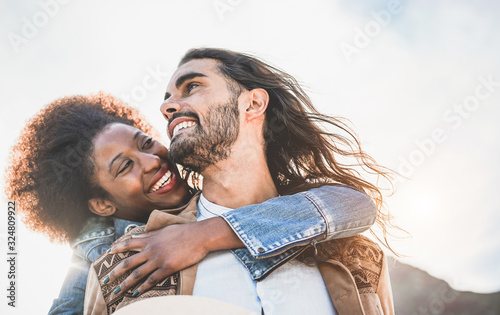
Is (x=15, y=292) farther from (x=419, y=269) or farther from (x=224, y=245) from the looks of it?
(x=419, y=269)

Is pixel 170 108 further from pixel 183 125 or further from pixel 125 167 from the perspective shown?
pixel 125 167

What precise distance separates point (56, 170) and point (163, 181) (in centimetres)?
92

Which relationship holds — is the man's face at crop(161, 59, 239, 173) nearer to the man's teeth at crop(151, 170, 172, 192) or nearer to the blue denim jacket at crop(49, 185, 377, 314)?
the man's teeth at crop(151, 170, 172, 192)

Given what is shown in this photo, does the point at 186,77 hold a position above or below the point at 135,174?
above

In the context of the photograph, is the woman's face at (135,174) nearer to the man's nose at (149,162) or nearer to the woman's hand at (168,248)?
the man's nose at (149,162)

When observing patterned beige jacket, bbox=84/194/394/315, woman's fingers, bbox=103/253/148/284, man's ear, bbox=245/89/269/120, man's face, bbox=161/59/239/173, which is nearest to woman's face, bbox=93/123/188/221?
man's face, bbox=161/59/239/173

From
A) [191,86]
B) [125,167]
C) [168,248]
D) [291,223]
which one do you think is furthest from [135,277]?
[191,86]

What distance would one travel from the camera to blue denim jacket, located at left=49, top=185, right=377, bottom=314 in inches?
78.5

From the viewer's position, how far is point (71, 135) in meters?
3.16

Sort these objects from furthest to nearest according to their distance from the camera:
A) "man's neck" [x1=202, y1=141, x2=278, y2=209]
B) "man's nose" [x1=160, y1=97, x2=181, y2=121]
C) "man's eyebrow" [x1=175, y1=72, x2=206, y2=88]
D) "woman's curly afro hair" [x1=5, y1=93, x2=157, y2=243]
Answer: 1. "woman's curly afro hair" [x1=5, y1=93, x2=157, y2=243]
2. "man's eyebrow" [x1=175, y1=72, x2=206, y2=88]
3. "man's nose" [x1=160, y1=97, x2=181, y2=121]
4. "man's neck" [x1=202, y1=141, x2=278, y2=209]

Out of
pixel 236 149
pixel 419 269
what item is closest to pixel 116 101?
pixel 236 149

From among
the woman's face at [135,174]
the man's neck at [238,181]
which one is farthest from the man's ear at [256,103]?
the woman's face at [135,174]

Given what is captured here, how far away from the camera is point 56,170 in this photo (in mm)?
3176

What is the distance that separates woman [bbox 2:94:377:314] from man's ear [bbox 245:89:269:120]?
70 centimetres
